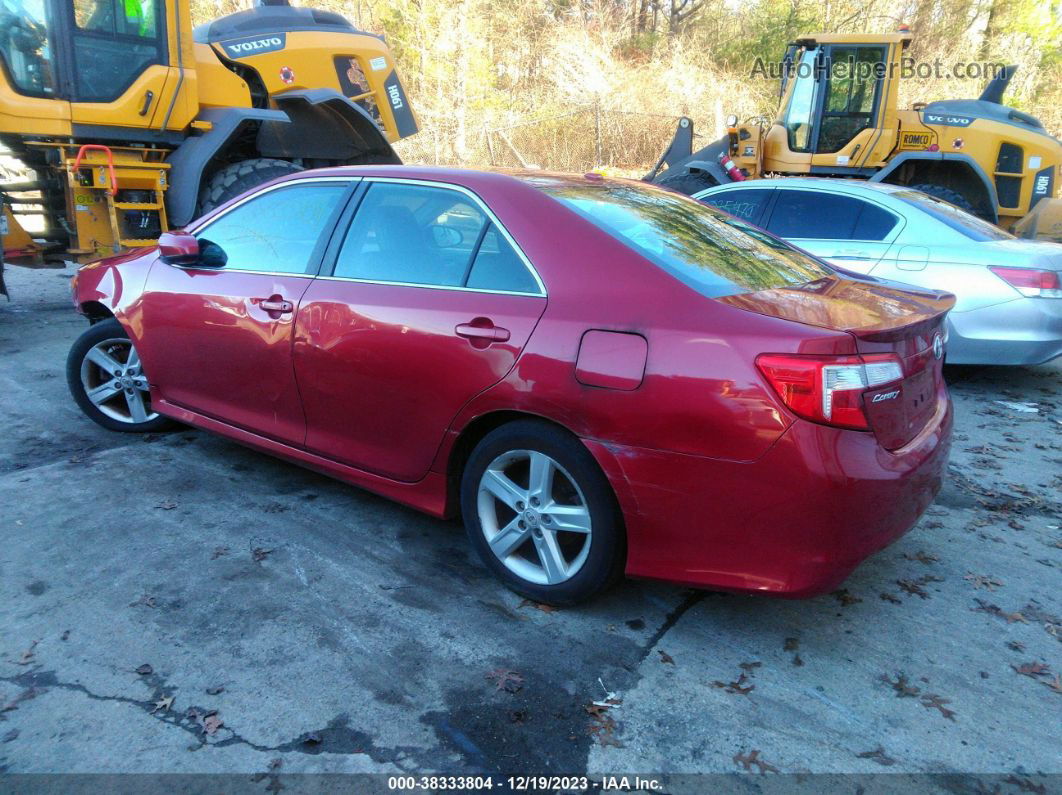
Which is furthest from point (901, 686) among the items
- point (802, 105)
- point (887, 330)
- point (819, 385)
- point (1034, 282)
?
point (802, 105)

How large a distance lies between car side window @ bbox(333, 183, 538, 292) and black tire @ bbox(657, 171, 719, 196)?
8914 millimetres

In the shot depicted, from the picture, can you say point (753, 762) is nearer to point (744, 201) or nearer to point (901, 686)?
point (901, 686)

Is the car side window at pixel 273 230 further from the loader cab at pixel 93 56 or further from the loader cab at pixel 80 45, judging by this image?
the loader cab at pixel 80 45

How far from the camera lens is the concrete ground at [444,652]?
7.94 feet

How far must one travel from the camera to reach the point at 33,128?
7.19 meters

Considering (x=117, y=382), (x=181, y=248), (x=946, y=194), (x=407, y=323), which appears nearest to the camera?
(x=407, y=323)

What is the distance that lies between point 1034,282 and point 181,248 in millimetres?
5758

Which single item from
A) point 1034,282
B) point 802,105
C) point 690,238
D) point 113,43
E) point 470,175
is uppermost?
point 113,43

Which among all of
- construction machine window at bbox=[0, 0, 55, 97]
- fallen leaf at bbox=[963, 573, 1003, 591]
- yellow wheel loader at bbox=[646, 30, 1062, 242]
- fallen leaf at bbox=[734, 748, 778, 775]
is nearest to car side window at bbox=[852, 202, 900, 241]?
fallen leaf at bbox=[963, 573, 1003, 591]

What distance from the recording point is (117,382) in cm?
479

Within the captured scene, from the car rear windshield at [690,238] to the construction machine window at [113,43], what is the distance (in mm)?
5925

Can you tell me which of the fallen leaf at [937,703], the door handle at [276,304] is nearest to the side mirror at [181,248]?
the door handle at [276,304]

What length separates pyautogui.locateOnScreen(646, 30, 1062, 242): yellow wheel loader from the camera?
11.0m

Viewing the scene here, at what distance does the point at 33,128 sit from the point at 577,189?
6.13 metres
